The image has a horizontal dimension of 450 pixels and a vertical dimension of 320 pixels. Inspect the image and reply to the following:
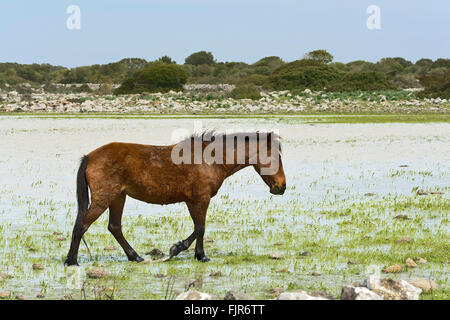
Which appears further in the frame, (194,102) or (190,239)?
(194,102)

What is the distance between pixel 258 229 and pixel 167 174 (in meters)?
2.64

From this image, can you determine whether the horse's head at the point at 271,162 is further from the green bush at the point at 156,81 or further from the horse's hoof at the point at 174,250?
the green bush at the point at 156,81

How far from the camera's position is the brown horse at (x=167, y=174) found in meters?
8.85

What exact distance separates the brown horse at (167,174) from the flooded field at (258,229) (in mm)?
552

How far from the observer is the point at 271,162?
944 cm

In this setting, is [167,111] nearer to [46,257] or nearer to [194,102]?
[194,102]

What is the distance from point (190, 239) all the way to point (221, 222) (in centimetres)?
262

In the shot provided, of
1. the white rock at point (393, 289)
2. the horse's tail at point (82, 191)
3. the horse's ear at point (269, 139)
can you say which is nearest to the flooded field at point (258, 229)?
the white rock at point (393, 289)

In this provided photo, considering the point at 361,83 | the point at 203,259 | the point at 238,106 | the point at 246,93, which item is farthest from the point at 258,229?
the point at 361,83

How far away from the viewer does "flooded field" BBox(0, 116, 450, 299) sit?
26.4ft

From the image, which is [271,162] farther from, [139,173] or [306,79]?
[306,79]

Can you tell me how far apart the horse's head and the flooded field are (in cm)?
91
